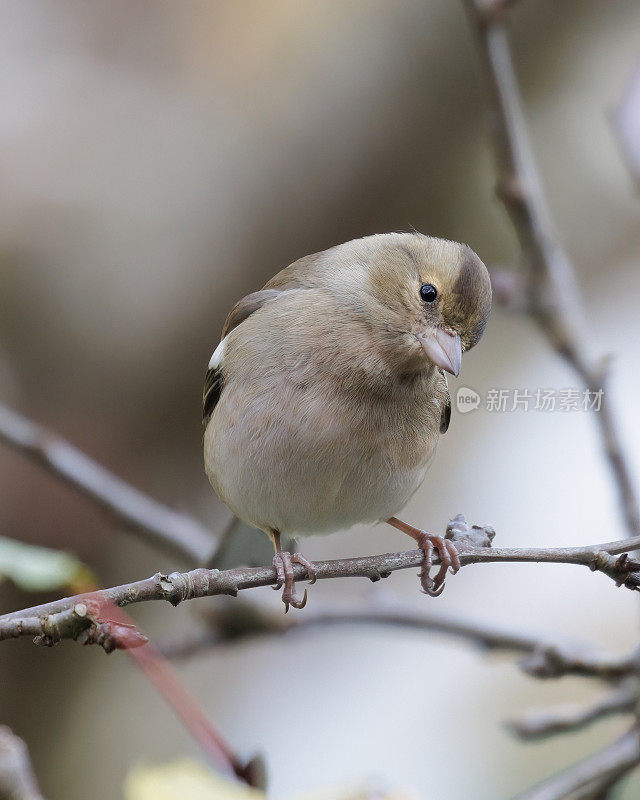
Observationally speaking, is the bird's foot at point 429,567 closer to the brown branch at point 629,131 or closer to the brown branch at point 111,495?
the brown branch at point 111,495

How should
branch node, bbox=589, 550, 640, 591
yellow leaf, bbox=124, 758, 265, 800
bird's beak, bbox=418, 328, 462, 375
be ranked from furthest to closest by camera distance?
bird's beak, bbox=418, 328, 462, 375 < branch node, bbox=589, 550, 640, 591 < yellow leaf, bbox=124, 758, 265, 800

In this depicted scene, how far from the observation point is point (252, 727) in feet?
15.0

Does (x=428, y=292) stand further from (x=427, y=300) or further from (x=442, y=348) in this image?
(x=442, y=348)

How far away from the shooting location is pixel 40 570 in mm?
2049

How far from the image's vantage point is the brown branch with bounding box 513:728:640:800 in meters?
2.16

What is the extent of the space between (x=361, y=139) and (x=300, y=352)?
2154 mm

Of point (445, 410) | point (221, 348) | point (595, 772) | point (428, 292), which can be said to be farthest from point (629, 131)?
point (595, 772)

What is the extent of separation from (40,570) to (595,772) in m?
1.49

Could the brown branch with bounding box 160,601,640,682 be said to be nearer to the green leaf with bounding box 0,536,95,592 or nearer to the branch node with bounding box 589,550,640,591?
the branch node with bounding box 589,550,640,591

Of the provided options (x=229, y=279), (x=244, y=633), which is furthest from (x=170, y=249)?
(x=244, y=633)

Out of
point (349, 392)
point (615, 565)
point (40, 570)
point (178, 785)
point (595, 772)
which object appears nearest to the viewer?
point (178, 785)

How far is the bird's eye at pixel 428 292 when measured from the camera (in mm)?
2604

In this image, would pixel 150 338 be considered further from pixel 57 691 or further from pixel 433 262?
pixel 433 262

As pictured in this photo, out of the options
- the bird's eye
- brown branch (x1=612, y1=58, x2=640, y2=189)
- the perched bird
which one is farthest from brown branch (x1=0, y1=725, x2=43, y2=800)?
brown branch (x1=612, y1=58, x2=640, y2=189)
